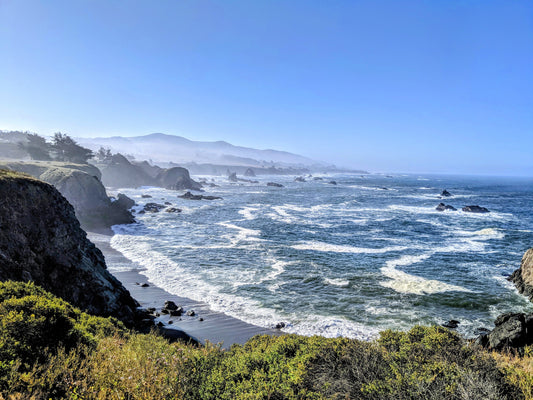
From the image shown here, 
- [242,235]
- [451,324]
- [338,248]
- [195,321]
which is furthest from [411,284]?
[242,235]

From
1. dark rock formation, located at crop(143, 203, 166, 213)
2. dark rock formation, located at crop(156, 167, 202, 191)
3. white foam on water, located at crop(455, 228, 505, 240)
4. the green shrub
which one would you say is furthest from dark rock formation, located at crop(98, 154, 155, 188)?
the green shrub

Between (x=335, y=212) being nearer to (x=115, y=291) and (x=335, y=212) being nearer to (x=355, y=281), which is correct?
(x=355, y=281)

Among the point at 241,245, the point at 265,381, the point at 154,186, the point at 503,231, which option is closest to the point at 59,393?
the point at 265,381

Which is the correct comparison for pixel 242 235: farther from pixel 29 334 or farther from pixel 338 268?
pixel 29 334

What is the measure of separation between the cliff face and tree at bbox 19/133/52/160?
2685 inches

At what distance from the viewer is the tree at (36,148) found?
222 feet

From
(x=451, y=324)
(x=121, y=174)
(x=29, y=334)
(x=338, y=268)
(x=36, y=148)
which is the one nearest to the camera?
(x=29, y=334)

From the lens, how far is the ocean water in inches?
688

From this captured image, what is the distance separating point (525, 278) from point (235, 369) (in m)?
25.7

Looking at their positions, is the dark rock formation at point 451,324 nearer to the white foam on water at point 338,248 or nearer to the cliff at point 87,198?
the white foam on water at point 338,248

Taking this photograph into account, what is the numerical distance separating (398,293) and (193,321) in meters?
14.7

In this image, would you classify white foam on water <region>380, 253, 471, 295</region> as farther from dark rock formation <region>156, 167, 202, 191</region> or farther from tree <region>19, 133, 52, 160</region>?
dark rock formation <region>156, 167, 202, 191</region>

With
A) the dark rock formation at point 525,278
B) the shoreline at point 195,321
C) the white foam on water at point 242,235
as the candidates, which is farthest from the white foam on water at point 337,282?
the white foam on water at point 242,235

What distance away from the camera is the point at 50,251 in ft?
47.5
